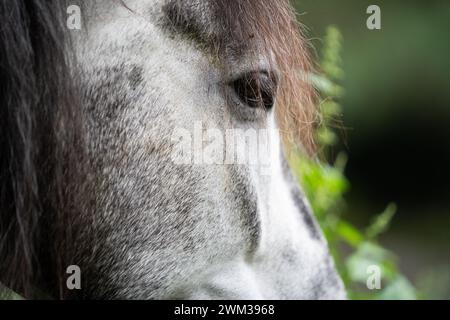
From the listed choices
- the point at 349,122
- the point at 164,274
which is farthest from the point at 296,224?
the point at 349,122

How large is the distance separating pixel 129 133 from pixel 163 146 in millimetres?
81

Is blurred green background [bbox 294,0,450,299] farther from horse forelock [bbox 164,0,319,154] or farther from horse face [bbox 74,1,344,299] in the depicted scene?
horse face [bbox 74,1,344,299]

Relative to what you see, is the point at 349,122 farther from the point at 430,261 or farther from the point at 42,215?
the point at 42,215

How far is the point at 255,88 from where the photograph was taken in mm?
1576

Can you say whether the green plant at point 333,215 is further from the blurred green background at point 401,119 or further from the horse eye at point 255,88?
the blurred green background at point 401,119

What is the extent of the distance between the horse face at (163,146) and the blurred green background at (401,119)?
3.17 meters

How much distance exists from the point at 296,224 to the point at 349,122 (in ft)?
11.4

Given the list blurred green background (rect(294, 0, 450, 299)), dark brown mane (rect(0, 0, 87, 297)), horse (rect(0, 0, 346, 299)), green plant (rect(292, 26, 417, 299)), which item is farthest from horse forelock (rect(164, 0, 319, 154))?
blurred green background (rect(294, 0, 450, 299))

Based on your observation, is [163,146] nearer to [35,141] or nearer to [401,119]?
[35,141]

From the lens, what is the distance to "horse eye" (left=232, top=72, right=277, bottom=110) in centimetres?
157

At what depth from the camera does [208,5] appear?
59.2 inches

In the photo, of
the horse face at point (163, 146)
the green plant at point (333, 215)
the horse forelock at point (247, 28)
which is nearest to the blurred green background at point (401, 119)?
the green plant at point (333, 215)

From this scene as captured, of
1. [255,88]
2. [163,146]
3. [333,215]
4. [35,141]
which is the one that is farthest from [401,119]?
[35,141]

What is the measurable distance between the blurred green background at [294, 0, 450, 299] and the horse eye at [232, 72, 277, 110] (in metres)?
3.12
